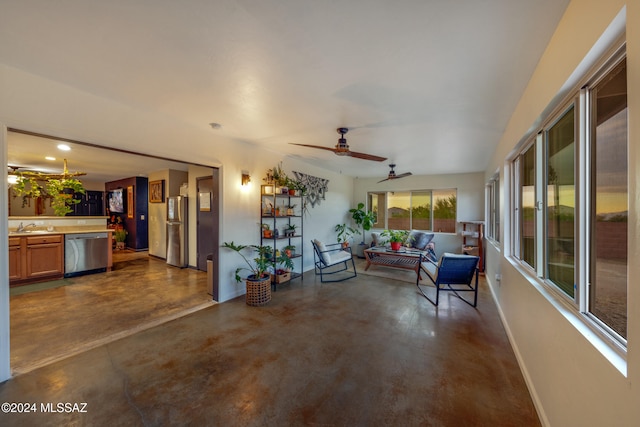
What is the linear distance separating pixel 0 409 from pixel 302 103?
327 cm

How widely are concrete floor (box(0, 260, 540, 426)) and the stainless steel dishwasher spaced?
3.54 meters

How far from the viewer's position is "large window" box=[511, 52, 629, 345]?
3.50 feet

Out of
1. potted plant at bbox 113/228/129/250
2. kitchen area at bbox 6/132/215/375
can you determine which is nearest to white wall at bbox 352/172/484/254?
kitchen area at bbox 6/132/215/375

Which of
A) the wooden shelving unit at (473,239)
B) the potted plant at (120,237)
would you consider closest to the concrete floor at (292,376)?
the wooden shelving unit at (473,239)

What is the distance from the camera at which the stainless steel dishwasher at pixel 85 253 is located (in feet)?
15.6

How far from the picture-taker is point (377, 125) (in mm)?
3041

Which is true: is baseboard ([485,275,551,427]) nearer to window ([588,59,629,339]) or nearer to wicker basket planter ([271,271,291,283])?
window ([588,59,629,339])

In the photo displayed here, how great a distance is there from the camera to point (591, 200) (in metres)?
1.27

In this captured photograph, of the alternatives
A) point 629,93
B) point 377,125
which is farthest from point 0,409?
point 377,125

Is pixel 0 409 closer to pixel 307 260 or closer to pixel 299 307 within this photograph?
pixel 299 307

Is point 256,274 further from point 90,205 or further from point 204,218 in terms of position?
point 90,205

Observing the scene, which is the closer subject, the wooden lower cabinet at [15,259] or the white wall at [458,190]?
the wooden lower cabinet at [15,259]

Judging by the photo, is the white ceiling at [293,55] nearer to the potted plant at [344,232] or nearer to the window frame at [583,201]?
the window frame at [583,201]

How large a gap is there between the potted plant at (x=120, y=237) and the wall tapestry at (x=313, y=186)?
6.43 meters
